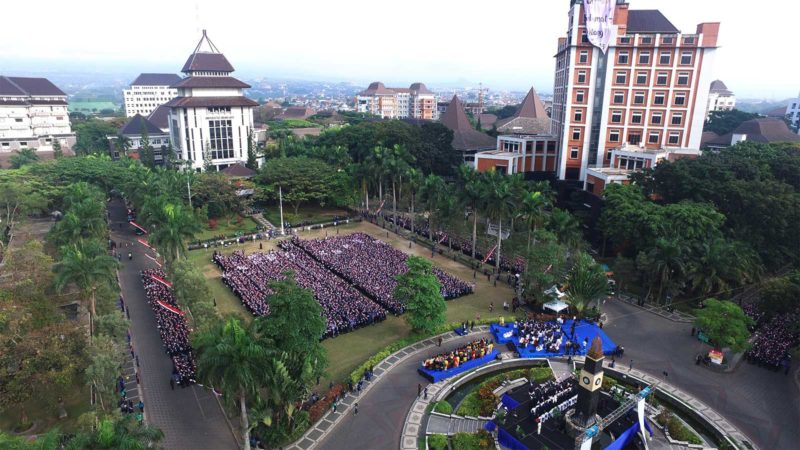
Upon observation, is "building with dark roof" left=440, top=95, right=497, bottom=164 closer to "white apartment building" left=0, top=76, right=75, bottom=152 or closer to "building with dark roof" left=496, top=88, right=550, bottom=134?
"building with dark roof" left=496, top=88, right=550, bottom=134

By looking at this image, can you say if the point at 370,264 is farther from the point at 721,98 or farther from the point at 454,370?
the point at 721,98

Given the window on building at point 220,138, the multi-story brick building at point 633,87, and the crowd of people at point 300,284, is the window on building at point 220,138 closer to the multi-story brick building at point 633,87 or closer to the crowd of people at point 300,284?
the crowd of people at point 300,284

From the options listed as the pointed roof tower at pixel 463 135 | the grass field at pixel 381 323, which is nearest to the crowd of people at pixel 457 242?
the grass field at pixel 381 323

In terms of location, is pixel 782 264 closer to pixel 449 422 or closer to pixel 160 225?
pixel 449 422

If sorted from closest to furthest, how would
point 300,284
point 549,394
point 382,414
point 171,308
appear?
point 382,414, point 549,394, point 171,308, point 300,284

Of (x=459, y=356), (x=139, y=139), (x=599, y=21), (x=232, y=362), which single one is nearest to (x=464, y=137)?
(x=599, y=21)

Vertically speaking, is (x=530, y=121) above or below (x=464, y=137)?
above
